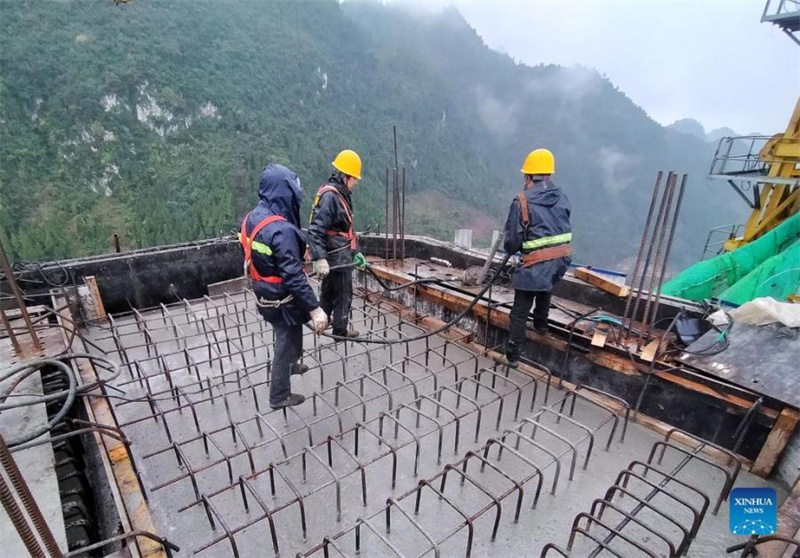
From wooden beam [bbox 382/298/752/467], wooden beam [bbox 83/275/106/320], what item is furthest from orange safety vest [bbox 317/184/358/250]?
wooden beam [bbox 83/275/106/320]

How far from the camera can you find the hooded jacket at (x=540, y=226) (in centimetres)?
418

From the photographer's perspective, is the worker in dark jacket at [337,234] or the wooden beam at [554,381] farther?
the worker in dark jacket at [337,234]

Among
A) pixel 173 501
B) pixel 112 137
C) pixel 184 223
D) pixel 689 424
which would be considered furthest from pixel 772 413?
pixel 112 137

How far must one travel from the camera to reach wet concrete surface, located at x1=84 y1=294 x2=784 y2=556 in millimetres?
2834

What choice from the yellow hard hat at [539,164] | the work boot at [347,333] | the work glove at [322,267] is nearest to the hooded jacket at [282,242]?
the work glove at [322,267]

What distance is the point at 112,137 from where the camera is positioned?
46.6m

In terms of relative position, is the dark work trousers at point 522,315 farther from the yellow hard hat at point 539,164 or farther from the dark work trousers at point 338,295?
the dark work trousers at point 338,295

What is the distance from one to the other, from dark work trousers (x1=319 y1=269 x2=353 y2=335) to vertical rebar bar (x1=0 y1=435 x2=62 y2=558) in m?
3.35

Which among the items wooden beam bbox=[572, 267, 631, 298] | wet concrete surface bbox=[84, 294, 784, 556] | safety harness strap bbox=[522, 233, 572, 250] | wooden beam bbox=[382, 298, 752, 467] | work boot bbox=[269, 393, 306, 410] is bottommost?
wet concrete surface bbox=[84, 294, 784, 556]

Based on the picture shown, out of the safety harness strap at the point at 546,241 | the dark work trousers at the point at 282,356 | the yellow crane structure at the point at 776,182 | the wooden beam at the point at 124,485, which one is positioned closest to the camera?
the wooden beam at the point at 124,485

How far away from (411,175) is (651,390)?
3115 inches

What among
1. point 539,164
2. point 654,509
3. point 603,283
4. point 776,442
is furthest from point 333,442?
point 603,283

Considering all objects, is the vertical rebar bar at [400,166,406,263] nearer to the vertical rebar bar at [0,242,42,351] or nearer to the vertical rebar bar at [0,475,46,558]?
the vertical rebar bar at [0,242,42,351]

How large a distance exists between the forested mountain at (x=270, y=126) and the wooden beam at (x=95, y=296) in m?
21.2
